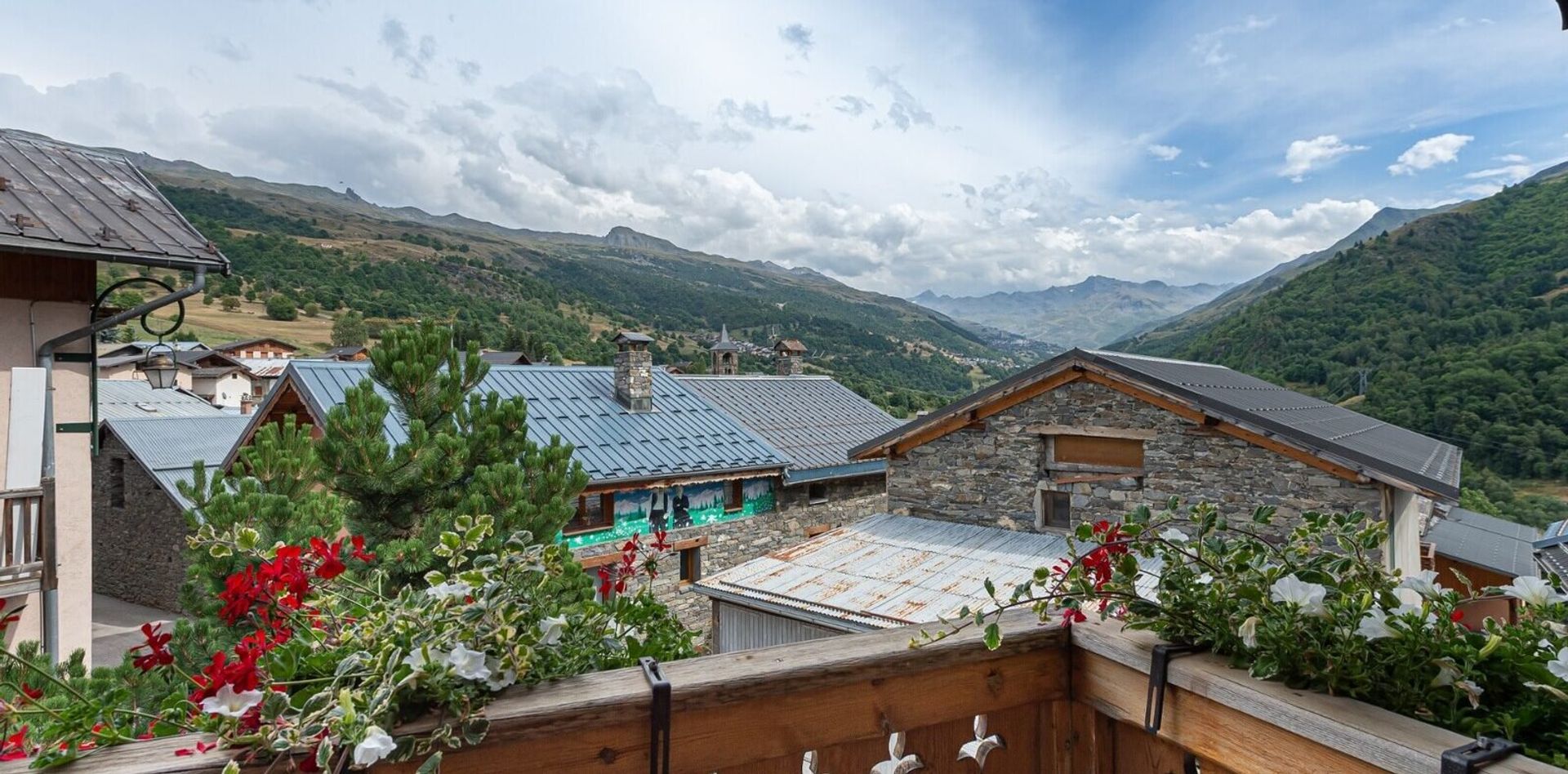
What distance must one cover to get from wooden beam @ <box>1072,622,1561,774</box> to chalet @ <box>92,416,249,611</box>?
16811 mm

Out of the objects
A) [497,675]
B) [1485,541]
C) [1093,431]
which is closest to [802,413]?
[1093,431]

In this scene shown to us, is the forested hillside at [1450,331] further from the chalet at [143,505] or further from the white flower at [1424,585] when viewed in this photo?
the chalet at [143,505]

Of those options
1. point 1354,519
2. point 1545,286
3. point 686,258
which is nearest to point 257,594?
point 1354,519

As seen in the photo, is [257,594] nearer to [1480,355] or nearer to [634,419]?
[634,419]

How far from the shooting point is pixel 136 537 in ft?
48.6

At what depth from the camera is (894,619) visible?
6246mm

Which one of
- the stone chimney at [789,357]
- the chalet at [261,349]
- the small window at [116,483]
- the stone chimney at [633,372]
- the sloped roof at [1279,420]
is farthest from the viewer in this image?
the chalet at [261,349]

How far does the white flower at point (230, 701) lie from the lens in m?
0.90

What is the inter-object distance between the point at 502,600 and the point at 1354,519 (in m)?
1.57

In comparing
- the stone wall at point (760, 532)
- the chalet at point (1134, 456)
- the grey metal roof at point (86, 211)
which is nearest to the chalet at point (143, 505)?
the grey metal roof at point (86, 211)

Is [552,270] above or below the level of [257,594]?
above

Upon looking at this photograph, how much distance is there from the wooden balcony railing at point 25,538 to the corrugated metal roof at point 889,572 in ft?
16.8

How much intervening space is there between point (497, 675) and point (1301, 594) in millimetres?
1164

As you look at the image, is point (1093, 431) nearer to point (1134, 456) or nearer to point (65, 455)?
point (1134, 456)
